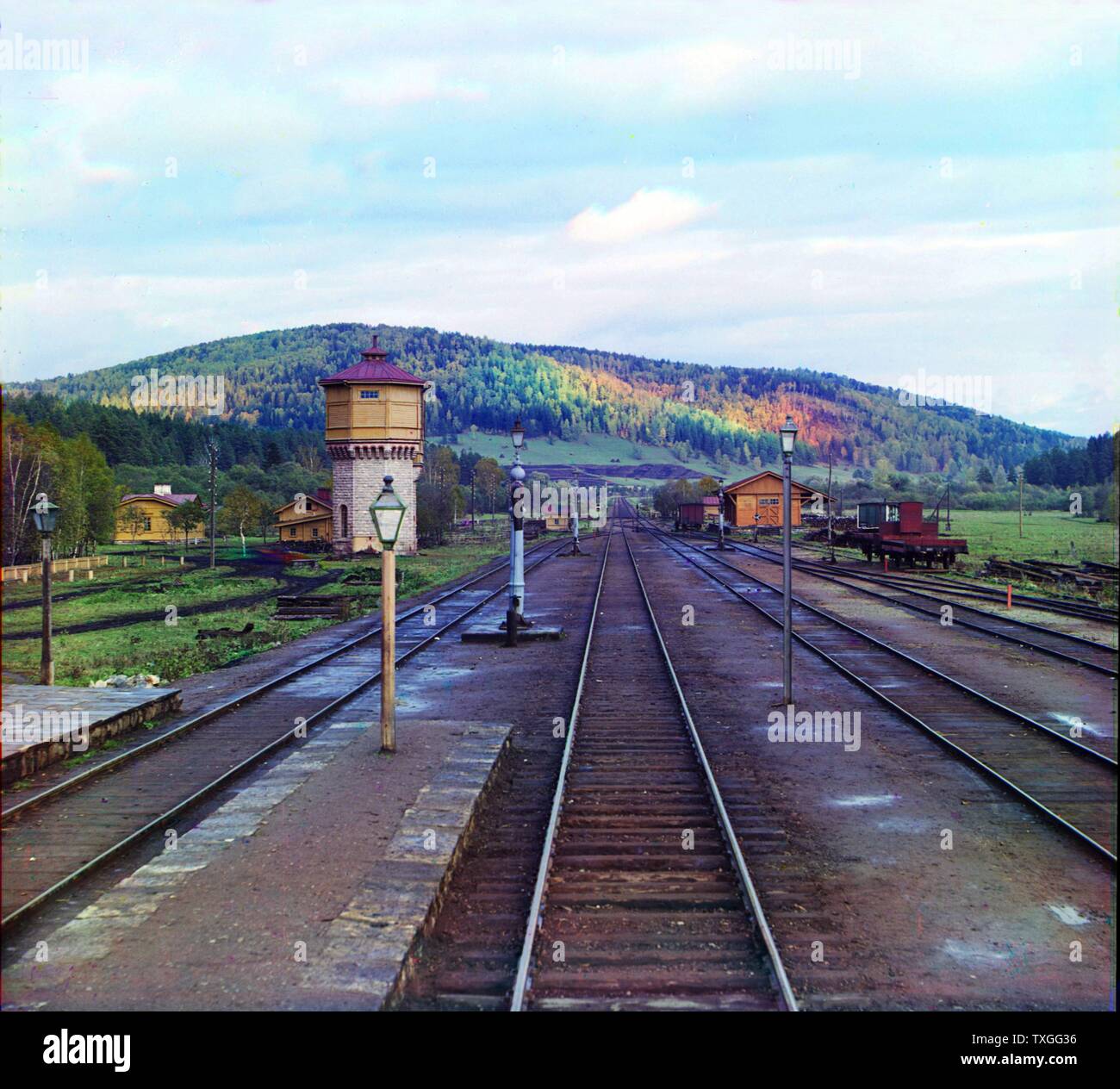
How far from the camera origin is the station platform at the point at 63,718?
464 inches

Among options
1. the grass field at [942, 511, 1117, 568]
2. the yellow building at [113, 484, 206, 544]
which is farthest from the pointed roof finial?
the grass field at [942, 511, 1117, 568]

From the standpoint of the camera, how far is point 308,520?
8325 cm

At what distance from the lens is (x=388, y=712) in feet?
39.6

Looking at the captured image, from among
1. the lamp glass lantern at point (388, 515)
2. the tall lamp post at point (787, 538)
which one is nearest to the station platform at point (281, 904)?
the lamp glass lantern at point (388, 515)

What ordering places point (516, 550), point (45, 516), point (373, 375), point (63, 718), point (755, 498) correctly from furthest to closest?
point (755, 498) < point (373, 375) < point (516, 550) < point (45, 516) < point (63, 718)

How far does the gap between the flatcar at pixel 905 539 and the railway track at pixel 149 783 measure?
3239 cm

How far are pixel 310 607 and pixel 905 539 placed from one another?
27645mm

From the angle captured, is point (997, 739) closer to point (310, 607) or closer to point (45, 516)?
point (45, 516)

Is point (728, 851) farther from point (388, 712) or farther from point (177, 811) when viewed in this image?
point (177, 811)

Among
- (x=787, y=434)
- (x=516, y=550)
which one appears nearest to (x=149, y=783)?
(x=787, y=434)

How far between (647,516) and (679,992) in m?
143

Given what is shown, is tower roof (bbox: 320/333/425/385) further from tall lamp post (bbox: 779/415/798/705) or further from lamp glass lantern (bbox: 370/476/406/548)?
lamp glass lantern (bbox: 370/476/406/548)

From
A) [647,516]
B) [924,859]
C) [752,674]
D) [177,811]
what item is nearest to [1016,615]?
[752,674]

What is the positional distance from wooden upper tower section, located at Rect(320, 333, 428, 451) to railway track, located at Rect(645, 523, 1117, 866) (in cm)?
4047
